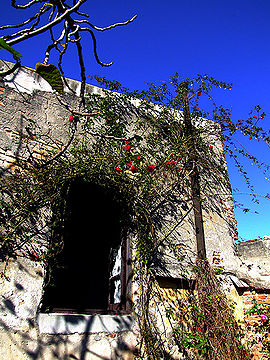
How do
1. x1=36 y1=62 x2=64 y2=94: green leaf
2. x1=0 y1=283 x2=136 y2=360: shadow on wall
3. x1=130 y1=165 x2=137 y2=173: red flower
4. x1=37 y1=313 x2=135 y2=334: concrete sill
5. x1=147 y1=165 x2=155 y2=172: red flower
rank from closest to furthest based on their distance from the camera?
x1=36 y1=62 x2=64 y2=94: green leaf, x1=0 y1=283 x2=136 y2=360: shadow on wall, x1=37 y1=313 x2=135 y2=334: concrete sill, x1=130 y1=165 x2=137 y2=173: red flower, x1=147 y1=165 x2=155 y2=172: red flower

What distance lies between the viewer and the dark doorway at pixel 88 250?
3.80m

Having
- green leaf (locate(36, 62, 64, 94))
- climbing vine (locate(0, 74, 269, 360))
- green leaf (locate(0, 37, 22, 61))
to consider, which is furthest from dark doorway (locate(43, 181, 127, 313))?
green leaf (locate(0, 37, 22, 61))

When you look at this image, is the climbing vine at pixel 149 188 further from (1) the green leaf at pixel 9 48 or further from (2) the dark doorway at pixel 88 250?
(1) the green leaf at pixel 9 48

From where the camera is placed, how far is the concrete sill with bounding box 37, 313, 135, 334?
251 centimetres

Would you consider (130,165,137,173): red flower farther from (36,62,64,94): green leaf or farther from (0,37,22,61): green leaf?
(0,37,22,61): green leaf

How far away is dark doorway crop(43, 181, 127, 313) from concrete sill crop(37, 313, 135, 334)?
722mm

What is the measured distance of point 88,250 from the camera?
5.50m

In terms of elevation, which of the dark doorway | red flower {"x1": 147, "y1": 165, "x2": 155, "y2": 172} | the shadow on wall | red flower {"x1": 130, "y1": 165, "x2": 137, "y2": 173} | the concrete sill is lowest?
the shadow on wall

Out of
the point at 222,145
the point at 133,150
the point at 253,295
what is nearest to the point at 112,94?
the point at 133,150

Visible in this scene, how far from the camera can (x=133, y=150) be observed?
4.20m

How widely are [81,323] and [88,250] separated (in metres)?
2.87

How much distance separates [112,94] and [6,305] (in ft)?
11.3

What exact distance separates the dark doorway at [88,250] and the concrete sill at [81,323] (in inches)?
28.4

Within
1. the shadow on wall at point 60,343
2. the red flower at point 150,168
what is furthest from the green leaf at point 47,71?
the shadow on wall at point 60,343
